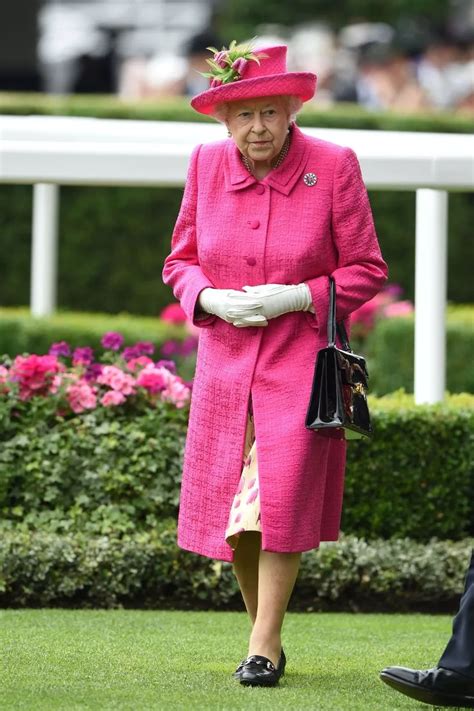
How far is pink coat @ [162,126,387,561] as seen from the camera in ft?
16.0

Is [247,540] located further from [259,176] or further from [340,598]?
[340,598]

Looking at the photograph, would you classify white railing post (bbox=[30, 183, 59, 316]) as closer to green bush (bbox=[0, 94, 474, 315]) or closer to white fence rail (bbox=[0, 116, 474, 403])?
white fence rail (bbox=[0, 116, 474, 403])

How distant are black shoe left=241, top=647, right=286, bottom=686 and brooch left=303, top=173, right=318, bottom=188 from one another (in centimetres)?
133

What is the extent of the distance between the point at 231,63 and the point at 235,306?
702 millimetres

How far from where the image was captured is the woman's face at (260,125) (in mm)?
4941

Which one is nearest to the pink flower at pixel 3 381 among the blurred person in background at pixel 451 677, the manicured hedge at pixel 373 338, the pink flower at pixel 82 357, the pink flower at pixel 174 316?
the pink flower at pixel 82 357

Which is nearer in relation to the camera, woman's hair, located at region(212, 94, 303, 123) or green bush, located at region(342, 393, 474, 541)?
woman's hair, located at region(212, 94, 303, 123)

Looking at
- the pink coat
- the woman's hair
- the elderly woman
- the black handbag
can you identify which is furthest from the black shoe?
the woman's hair

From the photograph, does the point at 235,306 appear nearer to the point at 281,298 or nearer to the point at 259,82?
the point at 281,298

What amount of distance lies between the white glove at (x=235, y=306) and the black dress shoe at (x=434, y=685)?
1045 mm

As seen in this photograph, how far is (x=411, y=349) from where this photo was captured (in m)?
9.90

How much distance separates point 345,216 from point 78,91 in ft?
47.8

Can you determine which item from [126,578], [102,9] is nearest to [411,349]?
[126,578]

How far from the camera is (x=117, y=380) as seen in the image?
22.2 ft
